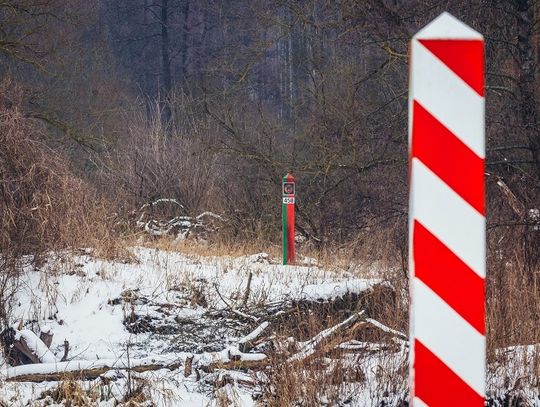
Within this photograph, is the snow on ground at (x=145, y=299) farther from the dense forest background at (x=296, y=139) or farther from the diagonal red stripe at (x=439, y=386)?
the diagonal red stripe at (x=439, y=386)

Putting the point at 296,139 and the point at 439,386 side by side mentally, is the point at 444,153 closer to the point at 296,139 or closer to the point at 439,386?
the point at 439,386

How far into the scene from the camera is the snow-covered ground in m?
4.55

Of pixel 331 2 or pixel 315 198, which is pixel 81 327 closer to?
pixel 331 2

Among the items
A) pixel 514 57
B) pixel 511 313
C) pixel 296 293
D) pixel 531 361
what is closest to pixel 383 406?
pixel 531 361

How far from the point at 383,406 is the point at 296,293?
323 cm

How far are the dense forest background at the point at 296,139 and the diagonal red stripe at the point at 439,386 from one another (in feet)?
9.66

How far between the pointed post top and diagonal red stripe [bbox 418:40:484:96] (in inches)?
0.5

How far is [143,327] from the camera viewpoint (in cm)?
748

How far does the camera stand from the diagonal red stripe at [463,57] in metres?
2.09

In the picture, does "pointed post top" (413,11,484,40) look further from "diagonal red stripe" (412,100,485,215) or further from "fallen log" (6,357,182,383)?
"fallen log" (6,357,182,383)

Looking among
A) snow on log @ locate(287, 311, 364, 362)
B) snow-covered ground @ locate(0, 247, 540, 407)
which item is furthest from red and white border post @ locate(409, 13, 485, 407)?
snow on log @ locate(287, 311, 364, 362)

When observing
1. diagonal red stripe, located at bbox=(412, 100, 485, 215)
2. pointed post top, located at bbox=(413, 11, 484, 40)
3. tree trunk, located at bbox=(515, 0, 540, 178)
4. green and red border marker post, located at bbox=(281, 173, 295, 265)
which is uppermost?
tree trunk, located at bbox=(515, 0, 540, 178)

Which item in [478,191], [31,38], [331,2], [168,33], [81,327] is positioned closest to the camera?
[478,191]

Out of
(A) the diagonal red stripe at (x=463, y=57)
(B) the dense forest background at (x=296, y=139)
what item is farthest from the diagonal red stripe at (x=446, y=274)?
(B) the dense forest background at (x=296, y=139)
